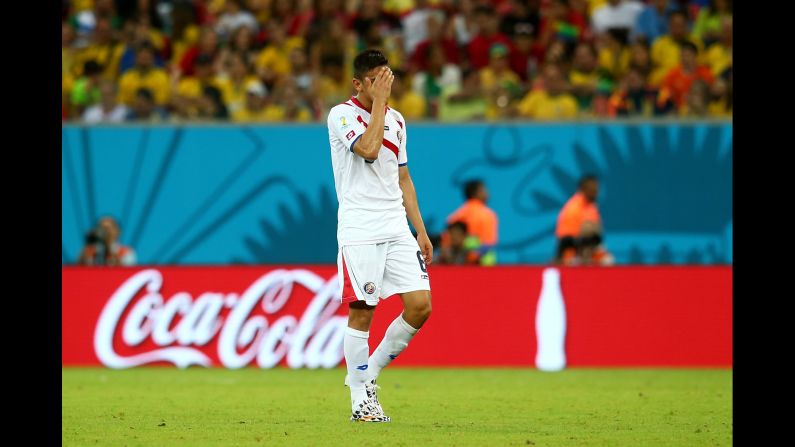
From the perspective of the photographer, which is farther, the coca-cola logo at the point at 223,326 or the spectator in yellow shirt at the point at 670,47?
the spectator in yellow shirt at the point at 670,47

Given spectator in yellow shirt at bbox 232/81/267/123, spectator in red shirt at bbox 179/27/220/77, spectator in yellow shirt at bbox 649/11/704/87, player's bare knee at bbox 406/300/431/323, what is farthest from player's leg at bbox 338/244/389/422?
spectator in red shirt at bbox 179/27/220/77

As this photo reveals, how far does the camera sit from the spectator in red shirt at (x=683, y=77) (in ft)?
63.9

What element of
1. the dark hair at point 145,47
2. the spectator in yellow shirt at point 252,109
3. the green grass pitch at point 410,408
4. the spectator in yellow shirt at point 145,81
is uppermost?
the dark hair at point 145,47

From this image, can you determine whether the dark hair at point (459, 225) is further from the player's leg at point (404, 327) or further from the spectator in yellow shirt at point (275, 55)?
the player's leg at point (404, 327)

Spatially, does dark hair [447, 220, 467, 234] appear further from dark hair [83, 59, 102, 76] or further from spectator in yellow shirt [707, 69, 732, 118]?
dark hair [83, 59, 102, 76]

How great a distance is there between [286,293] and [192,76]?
18.9 ft

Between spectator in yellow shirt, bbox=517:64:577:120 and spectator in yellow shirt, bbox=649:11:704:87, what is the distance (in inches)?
52.8

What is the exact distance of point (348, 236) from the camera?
9.73 metres

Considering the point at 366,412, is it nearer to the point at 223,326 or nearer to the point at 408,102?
the point at 223,326

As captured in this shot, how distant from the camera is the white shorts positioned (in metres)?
9.64

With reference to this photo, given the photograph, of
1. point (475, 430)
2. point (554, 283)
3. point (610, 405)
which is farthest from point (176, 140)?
point (475, 430)

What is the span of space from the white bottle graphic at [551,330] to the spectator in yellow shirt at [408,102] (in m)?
4.46

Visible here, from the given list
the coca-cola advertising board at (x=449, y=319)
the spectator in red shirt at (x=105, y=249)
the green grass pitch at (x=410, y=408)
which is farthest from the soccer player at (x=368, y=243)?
the spectator in red shirt at (x=105, y=249)

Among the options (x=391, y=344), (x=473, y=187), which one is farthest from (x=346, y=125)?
(x=473, y=187)
